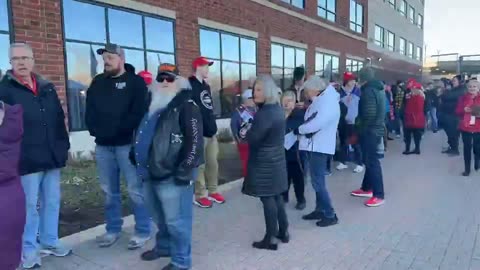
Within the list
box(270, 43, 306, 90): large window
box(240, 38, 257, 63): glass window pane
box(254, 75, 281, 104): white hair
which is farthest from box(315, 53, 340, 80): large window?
box(254, 75, 281, 104): white hair

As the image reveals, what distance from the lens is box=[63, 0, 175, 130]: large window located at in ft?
25.0

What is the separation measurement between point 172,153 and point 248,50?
10.2 meters

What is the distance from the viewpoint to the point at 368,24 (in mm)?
24062

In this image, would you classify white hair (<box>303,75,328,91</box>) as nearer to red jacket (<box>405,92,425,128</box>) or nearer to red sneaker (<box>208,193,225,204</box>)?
red sneaker (<box>208,193,225,204</box>)

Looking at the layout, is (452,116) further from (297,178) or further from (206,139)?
(206,139)

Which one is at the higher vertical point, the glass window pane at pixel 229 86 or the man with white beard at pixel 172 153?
the glass window pane at pixel 229 86

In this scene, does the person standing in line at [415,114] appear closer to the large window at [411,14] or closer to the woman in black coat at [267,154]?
the woman in black coat at [267,154]

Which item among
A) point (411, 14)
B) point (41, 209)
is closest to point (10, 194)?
point (41, 209)

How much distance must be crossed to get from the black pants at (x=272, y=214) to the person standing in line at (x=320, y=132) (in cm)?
77

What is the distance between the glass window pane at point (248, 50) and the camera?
12.8 meters

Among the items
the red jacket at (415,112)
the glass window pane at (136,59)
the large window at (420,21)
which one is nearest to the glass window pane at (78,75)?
the glass window pane at (136,59)

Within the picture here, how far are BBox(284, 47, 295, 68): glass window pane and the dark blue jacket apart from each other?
10.2m

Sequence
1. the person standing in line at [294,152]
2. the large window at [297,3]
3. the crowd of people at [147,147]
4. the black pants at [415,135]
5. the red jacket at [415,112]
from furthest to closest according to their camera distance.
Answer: the large window at [297,3] < the black pants at [415,135] < the red jacket at [415,112] < the person standing in line at [294,152] < the crowd of people at [147,147]

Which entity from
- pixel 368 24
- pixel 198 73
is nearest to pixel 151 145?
pixel 198 73
